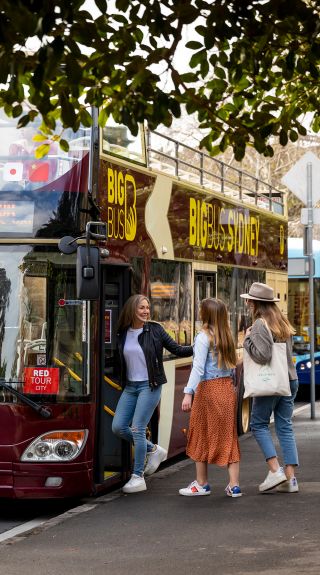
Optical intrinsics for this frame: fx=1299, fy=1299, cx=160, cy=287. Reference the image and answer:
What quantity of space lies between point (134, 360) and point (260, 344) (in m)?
1.14

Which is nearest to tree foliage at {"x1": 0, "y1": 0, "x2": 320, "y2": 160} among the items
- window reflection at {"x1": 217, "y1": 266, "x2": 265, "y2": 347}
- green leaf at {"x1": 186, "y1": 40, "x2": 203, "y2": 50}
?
green leaf at {"x1": 186, "y1": 40, "x2": 203, "y2": 50}

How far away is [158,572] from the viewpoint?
Answer: 770cm

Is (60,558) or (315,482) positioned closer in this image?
(60,558)

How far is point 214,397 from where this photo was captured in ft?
34.2

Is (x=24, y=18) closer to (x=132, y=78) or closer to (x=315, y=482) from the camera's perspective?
(x=132, y=78)

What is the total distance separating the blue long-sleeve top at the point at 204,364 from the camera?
1041 centimetres

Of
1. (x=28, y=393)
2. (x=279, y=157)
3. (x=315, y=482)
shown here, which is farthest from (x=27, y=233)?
(x=279, y=157)

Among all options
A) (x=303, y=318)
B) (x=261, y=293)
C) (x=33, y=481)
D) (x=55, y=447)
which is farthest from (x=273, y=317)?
(x=303, y=318)

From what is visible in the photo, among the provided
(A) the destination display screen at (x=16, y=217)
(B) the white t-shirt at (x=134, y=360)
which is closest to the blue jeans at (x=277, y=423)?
(B) the white t-shirt at (x=134, y=360)

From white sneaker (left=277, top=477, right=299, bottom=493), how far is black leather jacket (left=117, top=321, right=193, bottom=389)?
1.33 m

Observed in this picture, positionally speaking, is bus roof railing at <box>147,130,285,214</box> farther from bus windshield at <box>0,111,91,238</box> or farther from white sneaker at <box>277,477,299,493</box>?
white sneaker at <box>277,477,299,493</box>

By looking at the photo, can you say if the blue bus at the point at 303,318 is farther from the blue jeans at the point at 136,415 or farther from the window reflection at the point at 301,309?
the blue jeans at the point at 136,415

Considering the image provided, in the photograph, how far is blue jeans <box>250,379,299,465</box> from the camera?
10.6 metres

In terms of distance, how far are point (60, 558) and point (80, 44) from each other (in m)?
3.37
